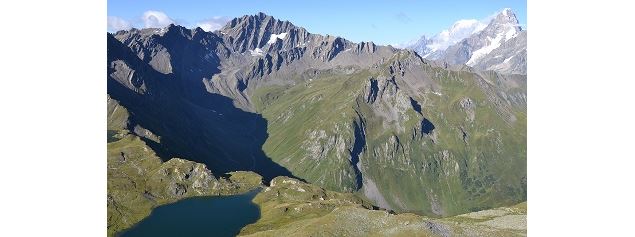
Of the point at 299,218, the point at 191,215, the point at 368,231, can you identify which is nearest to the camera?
the point at 368,231
